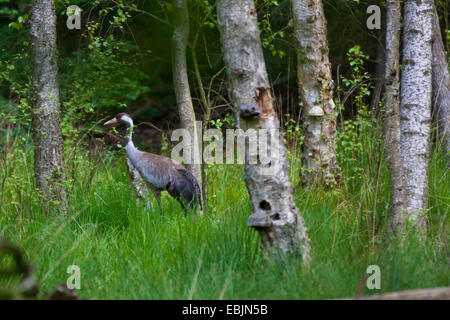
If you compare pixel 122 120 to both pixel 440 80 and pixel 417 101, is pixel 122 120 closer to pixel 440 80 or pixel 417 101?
pixel 417 101

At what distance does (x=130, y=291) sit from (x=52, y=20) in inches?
121

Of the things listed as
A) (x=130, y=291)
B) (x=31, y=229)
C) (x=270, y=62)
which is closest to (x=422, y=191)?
(x=130, y=291)

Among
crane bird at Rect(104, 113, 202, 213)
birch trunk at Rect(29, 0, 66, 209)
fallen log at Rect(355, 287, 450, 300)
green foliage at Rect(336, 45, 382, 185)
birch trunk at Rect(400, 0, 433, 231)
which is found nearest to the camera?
fallen log at Rect(355, 287, 450, 300)

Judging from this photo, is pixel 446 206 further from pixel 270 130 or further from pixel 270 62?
pixel 270 62

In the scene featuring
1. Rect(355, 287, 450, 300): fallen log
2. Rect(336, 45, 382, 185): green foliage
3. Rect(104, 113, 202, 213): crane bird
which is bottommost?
Rect(355, 287, 450, 300): fallen log

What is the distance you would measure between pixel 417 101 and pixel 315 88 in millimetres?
1385

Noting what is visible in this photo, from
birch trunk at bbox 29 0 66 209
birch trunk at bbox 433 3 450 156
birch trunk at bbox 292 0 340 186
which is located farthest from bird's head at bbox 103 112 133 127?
birch trunk at bbox 433 3 450 156

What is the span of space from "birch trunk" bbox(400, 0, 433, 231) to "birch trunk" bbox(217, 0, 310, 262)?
4.33ft

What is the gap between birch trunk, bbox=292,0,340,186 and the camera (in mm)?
5297

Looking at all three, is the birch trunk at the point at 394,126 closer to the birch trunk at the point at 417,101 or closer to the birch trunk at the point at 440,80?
the birch trunk at the point at 417,101

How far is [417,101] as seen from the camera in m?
4.21

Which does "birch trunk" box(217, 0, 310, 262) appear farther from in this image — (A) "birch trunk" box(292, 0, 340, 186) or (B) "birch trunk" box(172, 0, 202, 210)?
(B) "birch trunk" box(172, 0, 202, 210)

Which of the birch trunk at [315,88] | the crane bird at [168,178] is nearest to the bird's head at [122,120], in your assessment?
the crane bird at [168,178]

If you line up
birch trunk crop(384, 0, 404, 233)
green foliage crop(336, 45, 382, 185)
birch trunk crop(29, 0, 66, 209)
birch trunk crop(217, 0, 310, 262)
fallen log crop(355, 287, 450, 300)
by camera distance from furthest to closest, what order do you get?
birch trunk crop(29, 0, 66, 209), green foliage crop(336, 45, 382, 185), birch trunk crop(384, 0, 404, 233), birch trunk crop(217, 0, 310, 262), fallen log crop(355, 287, 450, 300)
